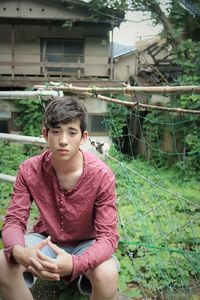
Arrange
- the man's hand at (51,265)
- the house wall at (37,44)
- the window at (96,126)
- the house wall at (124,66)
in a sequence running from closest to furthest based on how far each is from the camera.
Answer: the man's hand at (51,265), the window at (96,126), the house wall at (37,44), the house wall at (124,66)

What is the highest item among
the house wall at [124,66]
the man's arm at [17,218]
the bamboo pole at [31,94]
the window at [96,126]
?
the house wall at [124,66]

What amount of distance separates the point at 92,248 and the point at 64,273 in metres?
0.16

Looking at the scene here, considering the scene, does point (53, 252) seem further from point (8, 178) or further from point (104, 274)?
point (8, 178)

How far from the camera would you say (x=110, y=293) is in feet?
4.72

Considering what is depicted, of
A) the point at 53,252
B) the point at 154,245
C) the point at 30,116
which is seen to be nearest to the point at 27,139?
the point at 53,252

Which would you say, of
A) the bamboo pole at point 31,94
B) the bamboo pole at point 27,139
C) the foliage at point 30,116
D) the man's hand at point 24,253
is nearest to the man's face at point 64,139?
the man's hand at point 24,253

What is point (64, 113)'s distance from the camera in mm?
1520

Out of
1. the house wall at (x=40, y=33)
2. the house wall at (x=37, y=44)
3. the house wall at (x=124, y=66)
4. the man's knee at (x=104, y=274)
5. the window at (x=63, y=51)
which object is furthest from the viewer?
the house wall at (x=124, y=66)

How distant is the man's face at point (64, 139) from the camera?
1.53 meters

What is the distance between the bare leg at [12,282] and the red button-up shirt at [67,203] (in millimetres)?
134

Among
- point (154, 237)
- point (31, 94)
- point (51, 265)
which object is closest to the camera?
point (51, 265)

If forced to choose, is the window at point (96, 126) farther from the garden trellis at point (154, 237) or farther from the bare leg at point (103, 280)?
the bare leg at point (103, 280)

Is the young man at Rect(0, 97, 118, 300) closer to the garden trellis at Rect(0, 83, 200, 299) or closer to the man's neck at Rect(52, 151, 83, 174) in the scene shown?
the man's neck at Rect(52, 151, 83, 174)

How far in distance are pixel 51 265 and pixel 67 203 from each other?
14.4 inches
